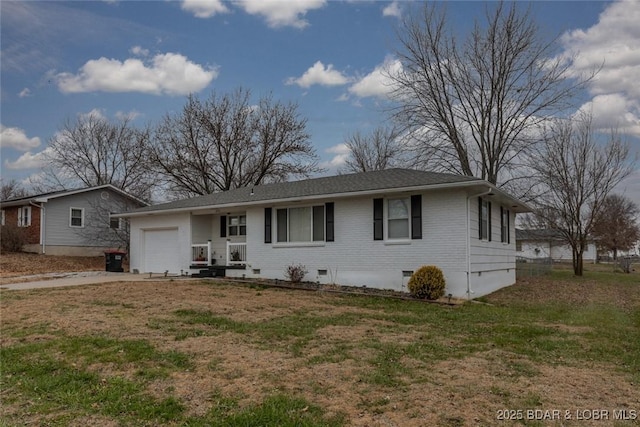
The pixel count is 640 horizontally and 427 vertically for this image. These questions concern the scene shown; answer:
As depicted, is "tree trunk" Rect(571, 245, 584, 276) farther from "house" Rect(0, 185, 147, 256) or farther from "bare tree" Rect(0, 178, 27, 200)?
"bare tree" Rect(0, 178, 27, 200)

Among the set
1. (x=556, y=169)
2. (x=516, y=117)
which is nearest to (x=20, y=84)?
(x=516, y=117)

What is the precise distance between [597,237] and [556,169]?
21.3m

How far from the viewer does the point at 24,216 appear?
1072 inches

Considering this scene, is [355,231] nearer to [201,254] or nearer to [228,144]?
[201,254]

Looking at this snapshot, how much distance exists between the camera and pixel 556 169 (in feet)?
88.5

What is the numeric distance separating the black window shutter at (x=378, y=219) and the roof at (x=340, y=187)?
554 millimetres

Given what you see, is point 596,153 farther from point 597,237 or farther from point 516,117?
point 597,237

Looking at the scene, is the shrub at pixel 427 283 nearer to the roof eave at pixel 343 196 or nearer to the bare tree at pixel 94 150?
the roof eave at pixel 343 196

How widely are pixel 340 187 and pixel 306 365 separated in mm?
10151

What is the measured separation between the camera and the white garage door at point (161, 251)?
19.7 metres

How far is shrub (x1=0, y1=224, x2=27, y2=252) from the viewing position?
25.7m

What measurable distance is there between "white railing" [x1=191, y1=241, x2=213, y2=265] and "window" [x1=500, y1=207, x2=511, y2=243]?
37.1 ft

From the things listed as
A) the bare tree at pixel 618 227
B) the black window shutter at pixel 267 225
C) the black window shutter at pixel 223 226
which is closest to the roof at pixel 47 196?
the black window shutter at pixel 223 226

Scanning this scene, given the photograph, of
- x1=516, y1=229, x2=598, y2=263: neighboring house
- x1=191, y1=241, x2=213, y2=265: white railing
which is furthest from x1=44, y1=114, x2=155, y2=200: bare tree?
x1=516, y1=229, x2=598, y2=263: neighboring house
